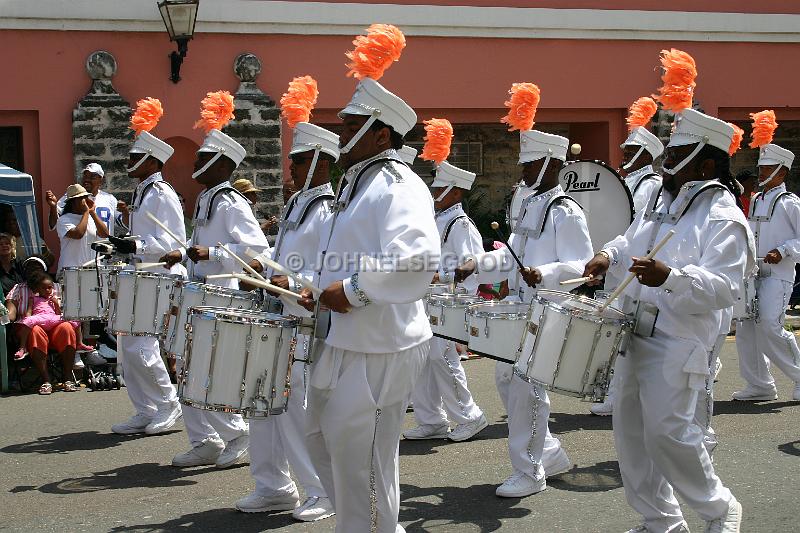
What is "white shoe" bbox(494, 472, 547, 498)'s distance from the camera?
22.0 ft

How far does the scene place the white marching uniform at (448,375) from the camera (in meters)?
8.60

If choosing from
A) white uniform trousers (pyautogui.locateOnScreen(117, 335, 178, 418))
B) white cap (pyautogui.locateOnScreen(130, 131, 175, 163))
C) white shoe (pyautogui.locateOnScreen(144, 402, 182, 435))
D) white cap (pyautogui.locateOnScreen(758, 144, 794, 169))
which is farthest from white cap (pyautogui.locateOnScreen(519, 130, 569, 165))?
white cap (pyautogui.locateOnScreen(758, 144, 794, 169))

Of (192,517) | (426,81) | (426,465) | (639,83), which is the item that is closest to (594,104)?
(639,83)

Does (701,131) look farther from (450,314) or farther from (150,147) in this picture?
(150,147)

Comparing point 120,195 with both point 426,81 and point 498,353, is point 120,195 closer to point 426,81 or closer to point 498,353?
point 426,81

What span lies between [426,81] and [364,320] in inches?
431

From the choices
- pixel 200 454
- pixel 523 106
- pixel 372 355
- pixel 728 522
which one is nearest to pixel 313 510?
pixel 200 454

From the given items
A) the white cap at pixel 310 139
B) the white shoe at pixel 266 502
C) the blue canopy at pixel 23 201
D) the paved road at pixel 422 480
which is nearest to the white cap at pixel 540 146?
the white cap at pixel 310 139

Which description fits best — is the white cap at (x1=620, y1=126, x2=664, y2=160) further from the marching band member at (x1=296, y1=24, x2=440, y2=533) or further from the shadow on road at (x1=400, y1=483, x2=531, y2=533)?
the marching band member at (x1=296, y1=24, x2=440, y2=533)

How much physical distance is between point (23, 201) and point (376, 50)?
23.5 ft

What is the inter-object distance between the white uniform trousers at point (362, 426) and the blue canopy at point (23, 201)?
7.37 meters

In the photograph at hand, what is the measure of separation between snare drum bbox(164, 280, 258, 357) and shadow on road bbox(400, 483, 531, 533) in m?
1.50

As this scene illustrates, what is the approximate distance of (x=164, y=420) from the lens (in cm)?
884

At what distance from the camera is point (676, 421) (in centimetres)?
513
